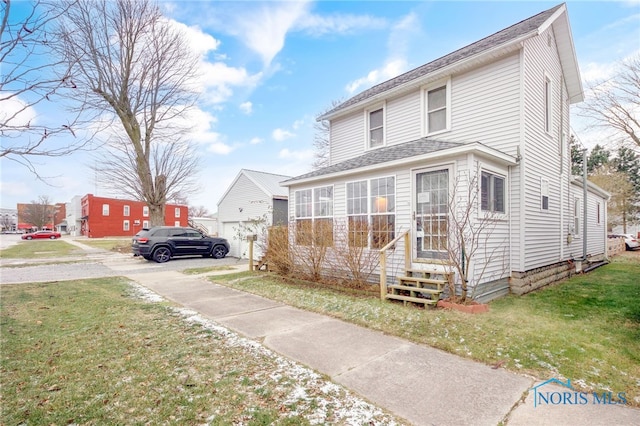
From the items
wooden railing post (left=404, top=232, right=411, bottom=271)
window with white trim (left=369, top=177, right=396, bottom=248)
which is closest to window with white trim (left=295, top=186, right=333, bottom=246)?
window with white trim (left=369, top=177, right=396, bottom=248)

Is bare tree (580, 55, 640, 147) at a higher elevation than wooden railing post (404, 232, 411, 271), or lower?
higher

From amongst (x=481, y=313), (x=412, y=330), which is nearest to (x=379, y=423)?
(x=412, y=330)

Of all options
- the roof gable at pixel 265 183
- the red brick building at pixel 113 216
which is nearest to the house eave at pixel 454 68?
the roof gable at pixel 265 183

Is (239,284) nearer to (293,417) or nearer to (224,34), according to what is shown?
(293,417)

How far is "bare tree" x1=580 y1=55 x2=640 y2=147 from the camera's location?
14.7 meters

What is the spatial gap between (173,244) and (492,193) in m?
13.7

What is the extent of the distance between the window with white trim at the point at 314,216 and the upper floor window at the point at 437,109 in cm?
346

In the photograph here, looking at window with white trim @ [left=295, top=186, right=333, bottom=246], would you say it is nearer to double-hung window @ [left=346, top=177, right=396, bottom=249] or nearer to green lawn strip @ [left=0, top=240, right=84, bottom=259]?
double-hung window @ [left=346, top=177, right=396, bottom=249]

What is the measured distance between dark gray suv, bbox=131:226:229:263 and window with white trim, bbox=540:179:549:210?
14124 millimetres

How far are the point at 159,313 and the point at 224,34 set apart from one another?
873 cm

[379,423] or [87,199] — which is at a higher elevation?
[87,199]

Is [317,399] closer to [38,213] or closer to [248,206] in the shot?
[248,206]

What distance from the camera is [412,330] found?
4617mm

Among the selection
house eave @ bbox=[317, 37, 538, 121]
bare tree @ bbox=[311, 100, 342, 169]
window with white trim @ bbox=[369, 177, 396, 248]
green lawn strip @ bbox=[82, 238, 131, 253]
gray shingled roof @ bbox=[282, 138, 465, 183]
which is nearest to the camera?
gray shingled roof @ bbox=[282, 138, 465, 183]
